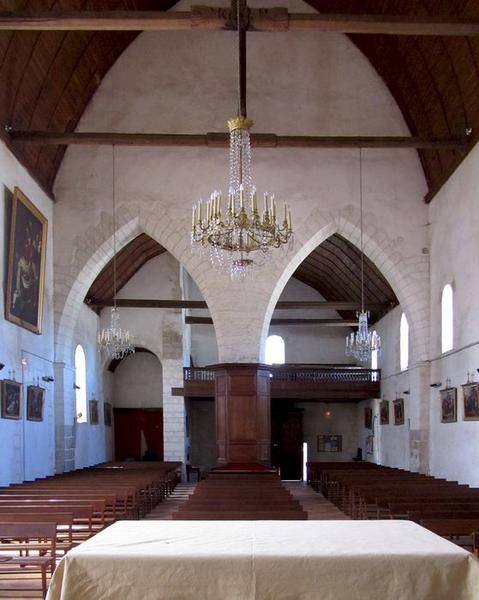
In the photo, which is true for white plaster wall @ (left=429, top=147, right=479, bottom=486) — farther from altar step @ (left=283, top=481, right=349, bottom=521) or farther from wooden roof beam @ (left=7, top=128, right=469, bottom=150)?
altar step @ (left=283, top=481, right=349, bottom=521)

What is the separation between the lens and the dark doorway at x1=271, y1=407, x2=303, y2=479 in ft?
103

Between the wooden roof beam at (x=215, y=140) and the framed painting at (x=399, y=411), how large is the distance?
9.59 m

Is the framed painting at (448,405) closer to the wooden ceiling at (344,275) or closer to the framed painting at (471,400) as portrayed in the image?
the framed painting at (471,400)

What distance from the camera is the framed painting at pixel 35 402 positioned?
16.5m

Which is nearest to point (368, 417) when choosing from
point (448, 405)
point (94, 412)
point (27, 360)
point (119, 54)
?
point (94, 412)

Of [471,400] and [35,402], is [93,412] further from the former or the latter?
[471,400]

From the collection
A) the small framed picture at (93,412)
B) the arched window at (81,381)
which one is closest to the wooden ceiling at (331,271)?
the arched window at (81,381)

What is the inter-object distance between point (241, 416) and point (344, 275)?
1012cm

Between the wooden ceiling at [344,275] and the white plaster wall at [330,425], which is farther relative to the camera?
the white plaster wall at [330,425]

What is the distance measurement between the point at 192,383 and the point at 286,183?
9944 mm

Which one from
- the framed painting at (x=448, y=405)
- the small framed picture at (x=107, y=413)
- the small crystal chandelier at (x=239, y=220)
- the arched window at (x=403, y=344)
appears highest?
the small crystal chandelier at (x=239, y=220)

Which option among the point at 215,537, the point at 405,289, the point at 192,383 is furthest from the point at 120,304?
the point at 215,537

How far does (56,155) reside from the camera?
19062 millimetres

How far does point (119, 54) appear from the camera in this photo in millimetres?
19625
